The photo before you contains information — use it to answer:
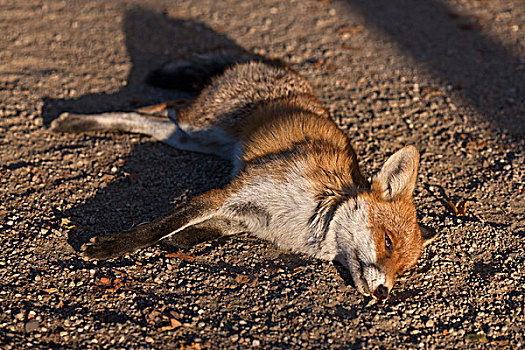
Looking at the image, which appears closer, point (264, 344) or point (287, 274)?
point (264, 344)

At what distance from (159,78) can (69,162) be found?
163cm

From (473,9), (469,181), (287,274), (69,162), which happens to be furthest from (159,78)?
(473,9)

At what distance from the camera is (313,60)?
7230 mm

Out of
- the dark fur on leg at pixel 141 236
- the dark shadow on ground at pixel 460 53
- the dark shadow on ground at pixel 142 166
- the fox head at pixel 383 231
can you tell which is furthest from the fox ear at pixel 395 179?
the dark shadow on ground at pixel 460 53

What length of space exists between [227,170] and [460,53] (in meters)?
4.23

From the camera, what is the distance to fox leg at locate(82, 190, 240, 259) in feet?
13.3

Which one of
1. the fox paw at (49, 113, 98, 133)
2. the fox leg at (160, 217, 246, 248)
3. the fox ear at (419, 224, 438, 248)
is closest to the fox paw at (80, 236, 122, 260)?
the fox leg at (160, 217, 246, 248)

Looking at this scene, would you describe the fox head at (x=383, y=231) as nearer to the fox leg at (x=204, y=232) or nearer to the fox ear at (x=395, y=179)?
the fox ear at (x=395, y=179)

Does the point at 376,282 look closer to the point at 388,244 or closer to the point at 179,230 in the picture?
the point at 388,244

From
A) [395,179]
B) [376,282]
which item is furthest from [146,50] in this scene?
[376,282]

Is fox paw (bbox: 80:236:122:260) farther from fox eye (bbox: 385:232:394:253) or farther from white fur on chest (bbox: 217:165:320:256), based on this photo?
fox eye (bbox: 385:232:394:253)

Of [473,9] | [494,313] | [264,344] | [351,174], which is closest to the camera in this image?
[264,344]

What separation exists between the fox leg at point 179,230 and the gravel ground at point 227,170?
11cm

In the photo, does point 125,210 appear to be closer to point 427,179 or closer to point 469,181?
point 427,179
